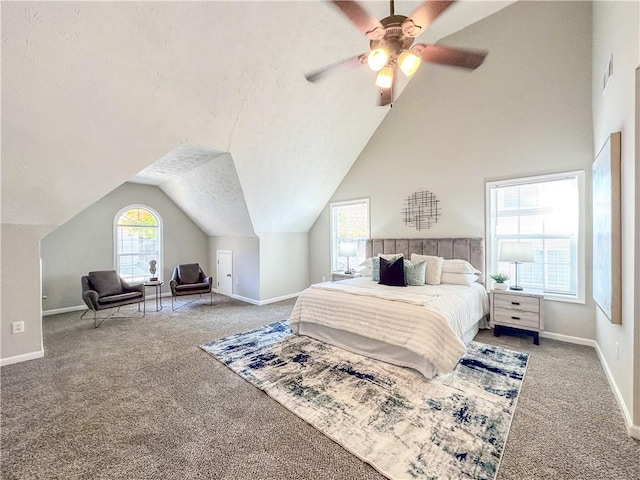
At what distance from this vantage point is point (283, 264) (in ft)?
19.1

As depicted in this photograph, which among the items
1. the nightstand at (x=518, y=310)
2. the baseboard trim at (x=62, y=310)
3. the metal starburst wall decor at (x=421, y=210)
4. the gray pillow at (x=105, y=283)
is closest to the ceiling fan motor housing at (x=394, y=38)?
the metal starburst wall decor at (x=421, y=210)

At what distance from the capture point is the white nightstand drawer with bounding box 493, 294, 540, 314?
10.7 feet

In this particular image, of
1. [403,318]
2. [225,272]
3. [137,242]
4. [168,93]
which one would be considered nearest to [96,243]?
[137,242]

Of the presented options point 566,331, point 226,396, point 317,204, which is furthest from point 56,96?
point 566,331

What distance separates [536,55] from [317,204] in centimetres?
398

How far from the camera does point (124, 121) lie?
2754 millimetres

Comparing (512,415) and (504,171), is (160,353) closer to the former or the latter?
(512,415)

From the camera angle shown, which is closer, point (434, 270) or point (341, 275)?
point (434, 270)

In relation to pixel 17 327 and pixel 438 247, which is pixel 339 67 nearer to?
pixel 438 247

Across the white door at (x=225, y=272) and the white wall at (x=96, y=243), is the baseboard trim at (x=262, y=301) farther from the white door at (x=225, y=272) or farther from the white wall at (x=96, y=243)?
the white wall at (x=96, y=243)

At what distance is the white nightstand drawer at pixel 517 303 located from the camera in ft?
10.7

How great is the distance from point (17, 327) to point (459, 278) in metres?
5.30

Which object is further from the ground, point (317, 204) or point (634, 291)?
point (317, 204)

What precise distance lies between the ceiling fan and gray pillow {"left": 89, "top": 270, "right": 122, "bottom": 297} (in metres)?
4.70
